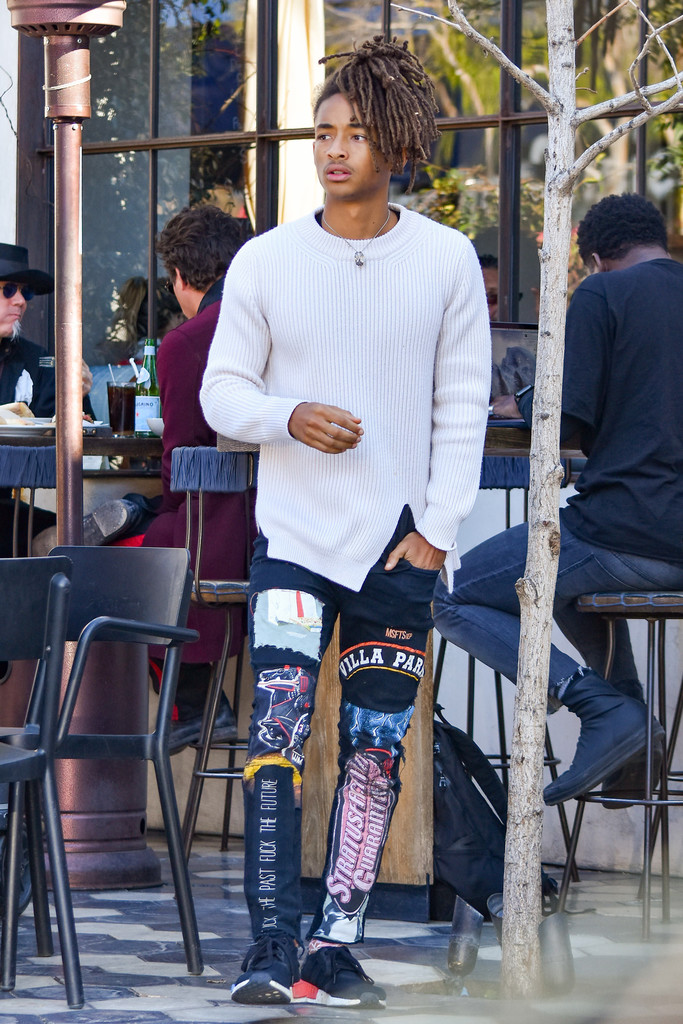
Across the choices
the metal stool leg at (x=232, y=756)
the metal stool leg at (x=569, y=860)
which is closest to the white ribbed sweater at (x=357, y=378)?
the metal stool leg at (x=569, y=860)

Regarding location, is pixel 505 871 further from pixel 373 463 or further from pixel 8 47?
pixel 8 47

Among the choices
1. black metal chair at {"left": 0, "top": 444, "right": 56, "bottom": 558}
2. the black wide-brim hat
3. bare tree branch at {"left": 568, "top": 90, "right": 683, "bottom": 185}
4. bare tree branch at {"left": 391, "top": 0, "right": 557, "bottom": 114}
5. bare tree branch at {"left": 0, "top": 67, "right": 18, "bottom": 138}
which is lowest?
black metal chair at {"left": 0, "top": 444, "right": 56, "bottom": 558}

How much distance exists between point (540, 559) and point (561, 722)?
1871 mm

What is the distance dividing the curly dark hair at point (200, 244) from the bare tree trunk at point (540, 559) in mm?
1980

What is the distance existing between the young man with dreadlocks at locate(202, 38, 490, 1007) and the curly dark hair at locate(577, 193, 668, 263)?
100 cm

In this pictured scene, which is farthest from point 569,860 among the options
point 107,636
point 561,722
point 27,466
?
point 27,466

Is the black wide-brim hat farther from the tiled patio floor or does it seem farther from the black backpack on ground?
the black backpack on ground

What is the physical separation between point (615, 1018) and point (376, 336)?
1311mm

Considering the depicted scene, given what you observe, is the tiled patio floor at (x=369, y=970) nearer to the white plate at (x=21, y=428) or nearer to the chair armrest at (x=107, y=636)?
the chair armrest at (x=107, y=636)

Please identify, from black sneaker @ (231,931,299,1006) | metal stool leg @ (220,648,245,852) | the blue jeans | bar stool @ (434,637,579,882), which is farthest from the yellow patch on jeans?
metal stool leg @ (220,648,245,852)

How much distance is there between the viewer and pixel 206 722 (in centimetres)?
452

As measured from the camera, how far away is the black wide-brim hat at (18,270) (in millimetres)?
5441

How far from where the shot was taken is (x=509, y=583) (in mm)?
3629

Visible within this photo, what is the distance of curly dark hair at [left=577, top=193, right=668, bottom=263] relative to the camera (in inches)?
153
